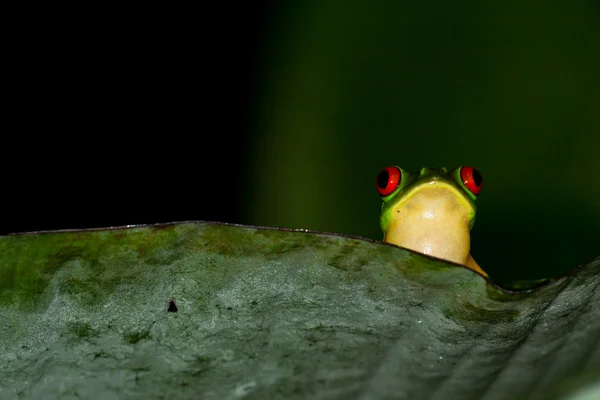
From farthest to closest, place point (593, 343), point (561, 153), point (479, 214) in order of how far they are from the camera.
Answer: point (479, 214) → point (561, 153) → point (593, 343)

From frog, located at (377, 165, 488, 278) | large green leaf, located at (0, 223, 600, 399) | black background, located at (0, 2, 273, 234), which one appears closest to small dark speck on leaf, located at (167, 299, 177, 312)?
large green leaf, located at (0, 223, 600, 399)

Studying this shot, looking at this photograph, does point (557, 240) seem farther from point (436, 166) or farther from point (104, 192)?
point (104, 192)

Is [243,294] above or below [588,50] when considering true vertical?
below

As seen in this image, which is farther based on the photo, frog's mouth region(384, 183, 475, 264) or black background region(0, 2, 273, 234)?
black background region(0, 2, 273, 234)

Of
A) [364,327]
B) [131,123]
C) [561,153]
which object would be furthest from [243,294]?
[131,123]

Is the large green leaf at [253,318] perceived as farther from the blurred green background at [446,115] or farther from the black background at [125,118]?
the black background at [125,118]

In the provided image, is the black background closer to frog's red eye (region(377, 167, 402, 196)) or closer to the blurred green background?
the blurred green background

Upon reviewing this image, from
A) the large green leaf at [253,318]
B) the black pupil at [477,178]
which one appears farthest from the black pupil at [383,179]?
the large green leaf at [253,318]
